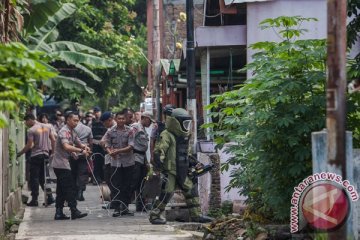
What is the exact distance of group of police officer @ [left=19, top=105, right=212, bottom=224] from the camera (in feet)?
51.4

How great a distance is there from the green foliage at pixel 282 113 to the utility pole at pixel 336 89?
361cm

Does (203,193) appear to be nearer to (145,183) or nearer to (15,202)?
(145,183)

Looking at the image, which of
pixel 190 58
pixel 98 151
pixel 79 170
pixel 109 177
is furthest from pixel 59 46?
pixel 109 177

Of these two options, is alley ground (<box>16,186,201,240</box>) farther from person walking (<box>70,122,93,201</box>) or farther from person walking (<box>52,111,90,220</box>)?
person walking (<box>70,122,93,201</box>)

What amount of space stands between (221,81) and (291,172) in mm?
12699

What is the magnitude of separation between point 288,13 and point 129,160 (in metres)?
4.31

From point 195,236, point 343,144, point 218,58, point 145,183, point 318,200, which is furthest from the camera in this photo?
point 218,58

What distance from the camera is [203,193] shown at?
1694 cm

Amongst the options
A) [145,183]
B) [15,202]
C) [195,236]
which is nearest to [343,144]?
[195,236]

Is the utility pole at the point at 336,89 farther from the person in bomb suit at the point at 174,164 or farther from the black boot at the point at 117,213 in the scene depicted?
the black boot at the point at 117,213

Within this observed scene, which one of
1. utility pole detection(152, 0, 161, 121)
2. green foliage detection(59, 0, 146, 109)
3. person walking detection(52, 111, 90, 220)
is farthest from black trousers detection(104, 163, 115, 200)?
green foliage detection(59, 0, 146, 109)

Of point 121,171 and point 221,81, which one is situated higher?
point 221,81

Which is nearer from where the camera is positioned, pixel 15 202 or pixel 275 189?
pixel 275 189

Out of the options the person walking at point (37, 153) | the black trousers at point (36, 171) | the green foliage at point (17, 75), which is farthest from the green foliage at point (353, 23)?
the black trousers at point (36, 171)
